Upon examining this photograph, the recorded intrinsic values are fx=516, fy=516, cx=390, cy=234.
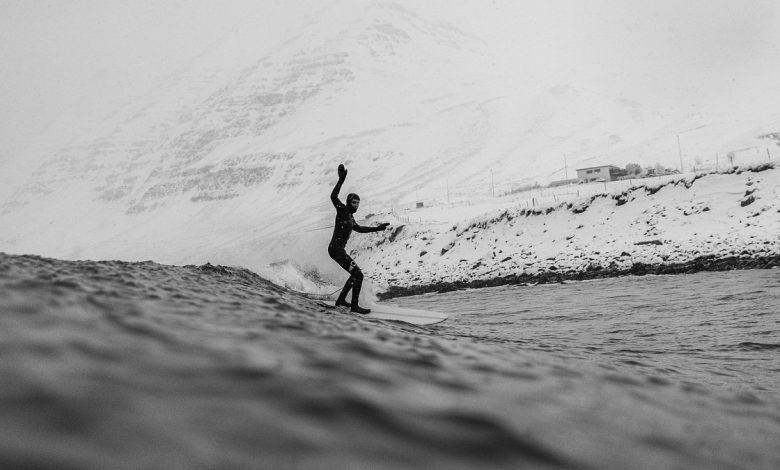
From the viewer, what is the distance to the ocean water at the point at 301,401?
63.7 inches

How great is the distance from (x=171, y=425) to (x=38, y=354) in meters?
1.08

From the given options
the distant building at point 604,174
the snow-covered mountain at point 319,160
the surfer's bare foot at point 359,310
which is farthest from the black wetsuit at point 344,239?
the distant building at point 604,174

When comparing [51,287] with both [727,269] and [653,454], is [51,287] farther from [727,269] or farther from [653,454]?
[727,269]

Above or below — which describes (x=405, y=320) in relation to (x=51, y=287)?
below

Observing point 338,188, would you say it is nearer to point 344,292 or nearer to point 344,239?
point 344,239

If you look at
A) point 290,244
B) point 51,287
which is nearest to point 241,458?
point 51,287

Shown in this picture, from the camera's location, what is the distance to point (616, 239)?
1102 inches

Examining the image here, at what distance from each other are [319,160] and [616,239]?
115 meters

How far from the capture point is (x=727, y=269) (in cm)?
2197

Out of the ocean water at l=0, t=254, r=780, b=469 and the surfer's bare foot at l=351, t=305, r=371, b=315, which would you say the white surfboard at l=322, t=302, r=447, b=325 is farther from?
the ocean water at l=0, t=254, r=780, b=469

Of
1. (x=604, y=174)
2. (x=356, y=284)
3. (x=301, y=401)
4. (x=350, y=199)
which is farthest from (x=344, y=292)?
(x=604, y=174)

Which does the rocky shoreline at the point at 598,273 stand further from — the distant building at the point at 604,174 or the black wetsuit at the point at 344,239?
the distant building at the point at 604,174

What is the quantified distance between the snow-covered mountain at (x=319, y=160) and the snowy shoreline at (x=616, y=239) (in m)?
29.7

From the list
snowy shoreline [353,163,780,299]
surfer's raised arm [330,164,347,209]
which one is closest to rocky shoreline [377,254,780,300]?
snowy shoreline [353,163,780,299]
